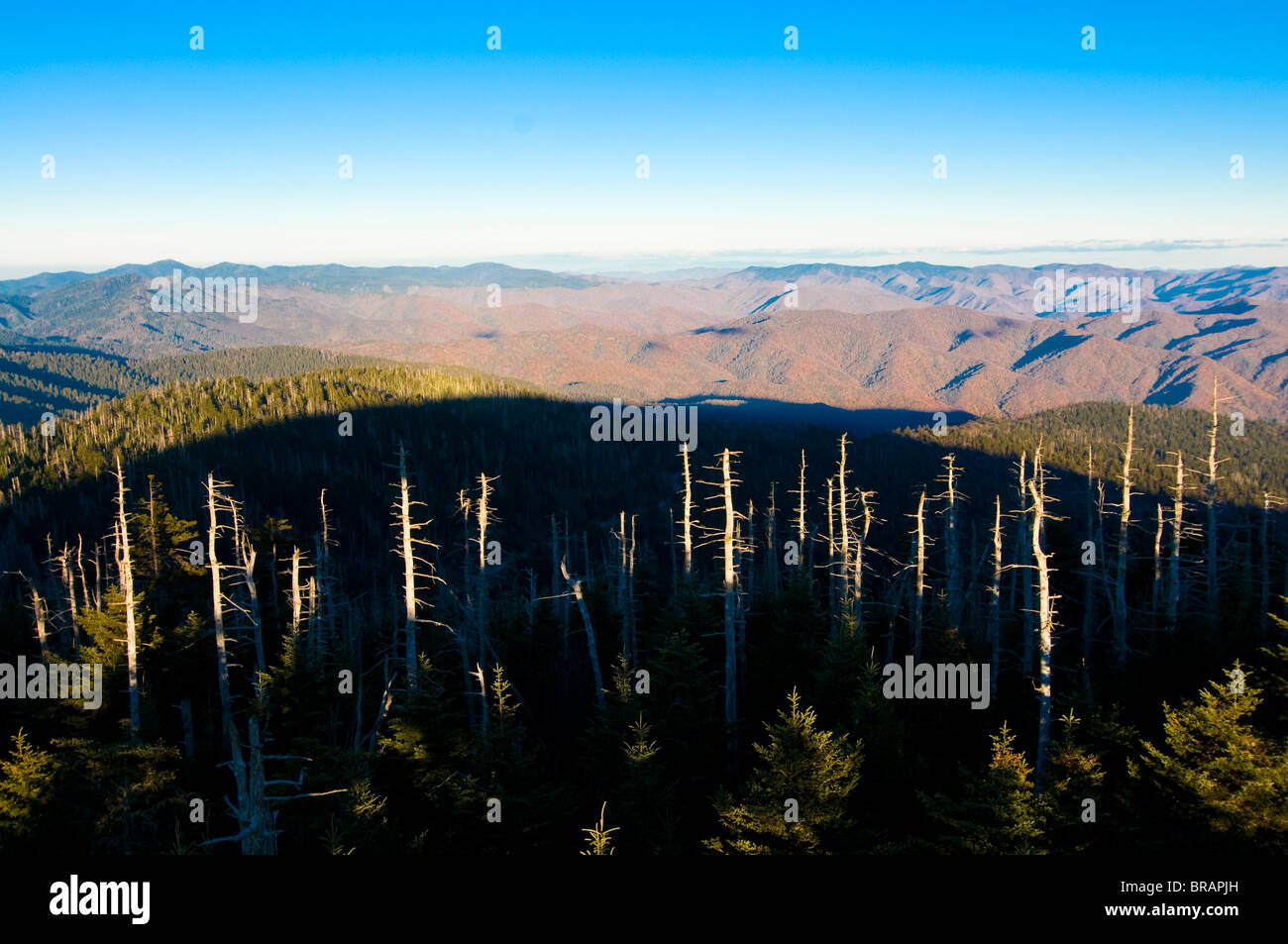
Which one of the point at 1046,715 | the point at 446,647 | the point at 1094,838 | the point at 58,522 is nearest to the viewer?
the point at 1094,838

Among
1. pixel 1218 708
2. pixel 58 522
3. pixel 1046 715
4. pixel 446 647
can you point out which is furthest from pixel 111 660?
pixel 58 522

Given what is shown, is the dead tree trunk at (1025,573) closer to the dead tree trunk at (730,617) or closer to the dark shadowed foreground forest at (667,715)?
the dark shadowed foreground forest at (667,715)

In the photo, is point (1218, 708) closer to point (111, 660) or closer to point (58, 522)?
point (111, 660)

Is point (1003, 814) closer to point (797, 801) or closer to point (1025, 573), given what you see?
point (797, 801)

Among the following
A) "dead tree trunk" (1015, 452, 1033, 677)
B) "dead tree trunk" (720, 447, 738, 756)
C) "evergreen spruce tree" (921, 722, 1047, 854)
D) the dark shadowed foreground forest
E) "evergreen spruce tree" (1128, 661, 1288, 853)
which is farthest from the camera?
"dead tree trunk" (1015, 452, 1033, 677)

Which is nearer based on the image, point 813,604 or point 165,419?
point 813,604

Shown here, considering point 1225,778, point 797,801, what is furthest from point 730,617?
point 1225,778

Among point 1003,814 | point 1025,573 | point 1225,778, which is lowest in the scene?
point 1003,814

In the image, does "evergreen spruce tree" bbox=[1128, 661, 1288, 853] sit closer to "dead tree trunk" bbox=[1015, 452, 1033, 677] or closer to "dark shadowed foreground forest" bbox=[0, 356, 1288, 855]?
"dark shadowed foreground forest" bbox=[0, 356, 1288, 855]

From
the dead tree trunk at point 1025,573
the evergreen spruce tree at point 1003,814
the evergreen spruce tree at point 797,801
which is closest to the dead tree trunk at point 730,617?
the evergreen spruce tree at point 797,801

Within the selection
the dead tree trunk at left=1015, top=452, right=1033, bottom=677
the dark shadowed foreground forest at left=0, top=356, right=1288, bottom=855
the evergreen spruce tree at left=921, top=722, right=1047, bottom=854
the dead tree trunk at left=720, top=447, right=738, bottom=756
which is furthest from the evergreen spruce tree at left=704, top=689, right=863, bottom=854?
the dead tree trunk at left=1015, top=452, right=1033, bottom=677

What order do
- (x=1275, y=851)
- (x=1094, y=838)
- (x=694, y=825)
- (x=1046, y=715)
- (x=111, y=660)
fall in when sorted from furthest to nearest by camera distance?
(x=111, y=660) → (x=694, y=825) → (x=1046, y=715) → (x=1094, y=838) → (x=1275, y=851)
